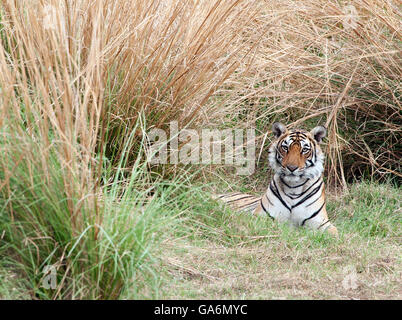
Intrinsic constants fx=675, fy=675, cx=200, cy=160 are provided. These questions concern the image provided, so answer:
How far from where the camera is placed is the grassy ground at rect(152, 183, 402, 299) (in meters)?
3.43

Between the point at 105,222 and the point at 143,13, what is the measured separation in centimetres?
177

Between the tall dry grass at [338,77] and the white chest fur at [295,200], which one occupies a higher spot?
the tall dry grass at [338,77]

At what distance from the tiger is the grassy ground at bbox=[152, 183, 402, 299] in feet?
0.81

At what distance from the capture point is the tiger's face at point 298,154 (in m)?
4.84

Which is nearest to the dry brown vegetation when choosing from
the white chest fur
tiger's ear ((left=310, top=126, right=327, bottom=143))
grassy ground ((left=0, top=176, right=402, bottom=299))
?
tiger's ear ((left=310, top=126, right=327, bottom=143))

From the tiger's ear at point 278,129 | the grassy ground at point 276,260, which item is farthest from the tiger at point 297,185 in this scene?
the grassy ground at point 276,260

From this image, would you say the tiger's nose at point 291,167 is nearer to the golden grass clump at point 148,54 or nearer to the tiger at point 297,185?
the tiger at point 297,185

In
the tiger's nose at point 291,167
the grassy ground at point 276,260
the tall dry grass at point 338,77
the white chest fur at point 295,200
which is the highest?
the tall dry grass at point 338,77

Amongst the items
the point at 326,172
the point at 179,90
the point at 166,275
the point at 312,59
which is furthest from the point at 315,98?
the point at 166,275

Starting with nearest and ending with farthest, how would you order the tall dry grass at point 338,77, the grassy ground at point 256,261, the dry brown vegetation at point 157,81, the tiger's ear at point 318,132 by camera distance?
1. the dry brown vegetation at point 157,81
2. the grassy ground at point 256,261
3. the tiger's ear at point 318,132
4. the tall dry grass at point 338,77

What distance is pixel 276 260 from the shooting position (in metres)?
3.89

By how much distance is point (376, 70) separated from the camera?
5.50 m
